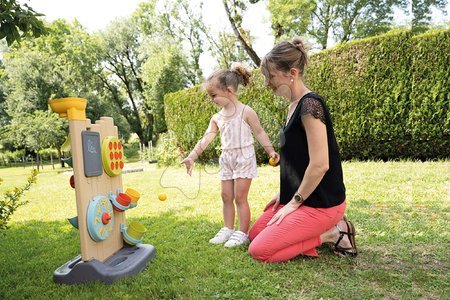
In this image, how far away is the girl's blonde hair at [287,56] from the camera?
2363 millimetres

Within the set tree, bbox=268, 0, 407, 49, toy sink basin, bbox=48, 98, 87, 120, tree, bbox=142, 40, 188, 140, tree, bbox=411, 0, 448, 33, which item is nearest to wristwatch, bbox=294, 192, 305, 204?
toy sink basin, bbox=48, 98, 87, 120

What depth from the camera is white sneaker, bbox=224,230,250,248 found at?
8.99 ft

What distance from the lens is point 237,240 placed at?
9.05 feet

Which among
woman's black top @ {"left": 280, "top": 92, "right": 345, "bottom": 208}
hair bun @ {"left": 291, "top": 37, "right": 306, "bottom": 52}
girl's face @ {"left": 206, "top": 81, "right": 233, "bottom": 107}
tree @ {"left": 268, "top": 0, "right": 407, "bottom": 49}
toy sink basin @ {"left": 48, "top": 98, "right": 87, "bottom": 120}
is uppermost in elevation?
tree @ {"left": 268, "top": 0, "right": 407, "bottom": 49}

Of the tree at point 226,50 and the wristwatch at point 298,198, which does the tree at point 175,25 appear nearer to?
the tree at point 226,50

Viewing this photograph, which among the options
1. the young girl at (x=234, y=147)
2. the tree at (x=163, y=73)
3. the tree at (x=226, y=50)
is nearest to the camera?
the young girl at (x=234, y=147)

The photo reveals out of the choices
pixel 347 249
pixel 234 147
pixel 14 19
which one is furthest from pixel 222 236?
pixel 14 19

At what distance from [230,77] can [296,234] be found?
131cm

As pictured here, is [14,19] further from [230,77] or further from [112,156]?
[230,77]

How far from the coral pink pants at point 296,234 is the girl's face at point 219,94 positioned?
106 centimetres

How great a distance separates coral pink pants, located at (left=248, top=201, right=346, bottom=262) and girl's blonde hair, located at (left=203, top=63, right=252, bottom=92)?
1.13m

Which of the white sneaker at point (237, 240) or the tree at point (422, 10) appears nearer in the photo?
the white sneaker at point (237, 240)

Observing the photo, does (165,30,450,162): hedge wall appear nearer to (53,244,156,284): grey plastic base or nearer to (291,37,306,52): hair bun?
(291,37,306,52): hair bun

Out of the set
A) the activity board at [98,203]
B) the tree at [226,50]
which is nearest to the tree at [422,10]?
the tree at [226,50]
